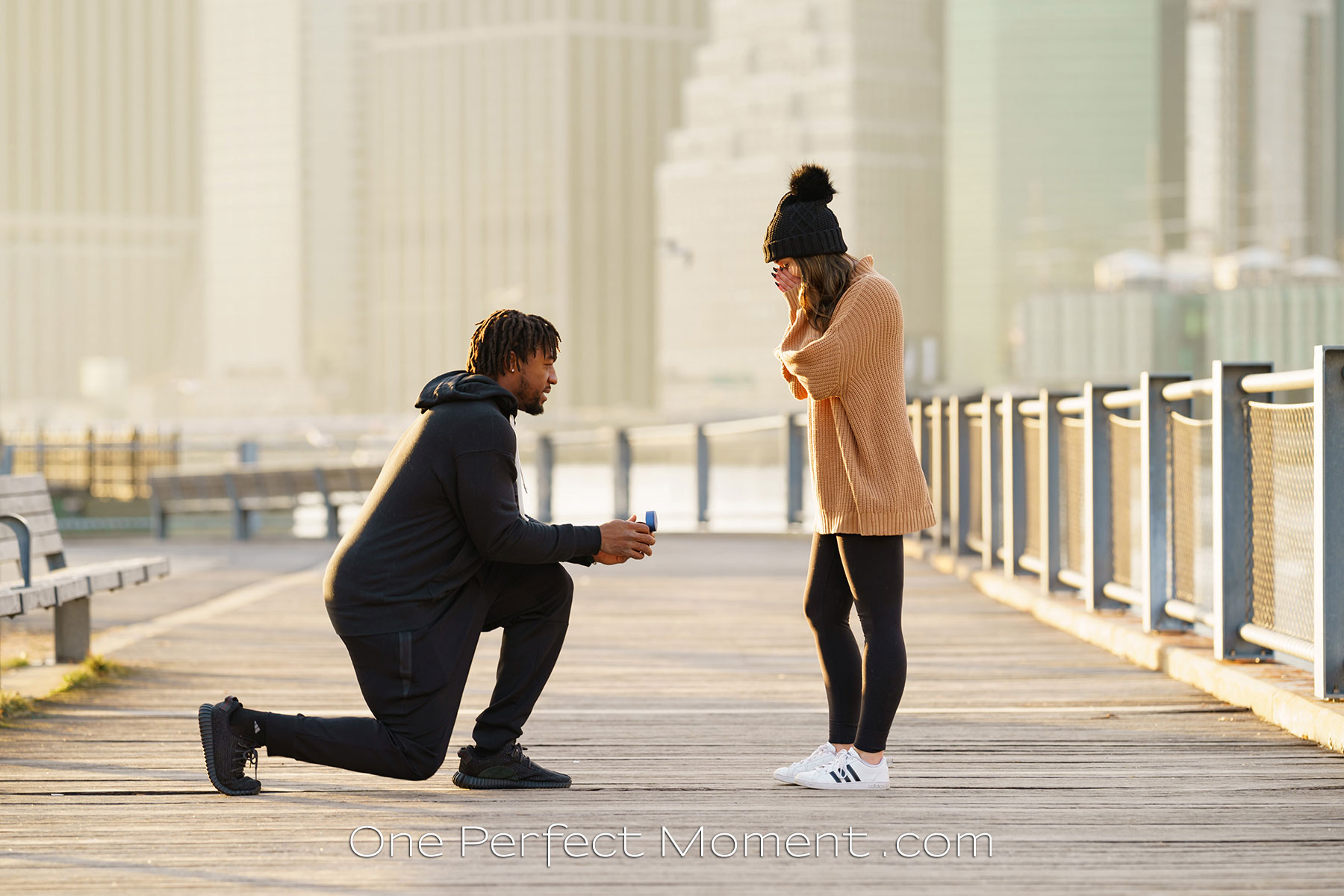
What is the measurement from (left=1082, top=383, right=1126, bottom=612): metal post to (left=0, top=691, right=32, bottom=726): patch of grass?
4574 mm

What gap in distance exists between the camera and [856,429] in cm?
440

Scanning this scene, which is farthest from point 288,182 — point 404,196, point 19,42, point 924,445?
point 924,445

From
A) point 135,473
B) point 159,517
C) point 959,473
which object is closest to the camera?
point 959,473

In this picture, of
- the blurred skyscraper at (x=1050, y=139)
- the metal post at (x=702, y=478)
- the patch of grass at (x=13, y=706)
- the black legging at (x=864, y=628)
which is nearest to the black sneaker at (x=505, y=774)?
the black legging at (x=864, y=628)

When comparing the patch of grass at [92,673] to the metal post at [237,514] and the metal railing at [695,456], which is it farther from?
the metal post at [237,514]

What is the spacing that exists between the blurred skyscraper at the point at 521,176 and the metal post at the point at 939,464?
14547 cm

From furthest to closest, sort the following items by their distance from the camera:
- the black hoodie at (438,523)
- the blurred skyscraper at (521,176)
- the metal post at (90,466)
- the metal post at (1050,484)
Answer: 1. the blurred skyscraper at (521,176)
2. the metal post at (90,466)
3. the metal post at (1050,484)
4. the black hoodie at (438,523)

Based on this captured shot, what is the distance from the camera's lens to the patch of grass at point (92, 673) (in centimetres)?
632

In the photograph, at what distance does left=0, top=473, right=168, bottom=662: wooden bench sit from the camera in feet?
19.4

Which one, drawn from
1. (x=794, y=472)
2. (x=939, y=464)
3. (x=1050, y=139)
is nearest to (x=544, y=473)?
(x=794, y=472)

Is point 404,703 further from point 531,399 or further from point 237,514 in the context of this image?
point 237,514

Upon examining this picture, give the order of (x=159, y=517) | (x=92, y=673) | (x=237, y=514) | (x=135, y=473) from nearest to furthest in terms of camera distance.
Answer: (x=92, y=673) → (x=237, y=514) → (x=159, y=517) → (x=135, y=473)

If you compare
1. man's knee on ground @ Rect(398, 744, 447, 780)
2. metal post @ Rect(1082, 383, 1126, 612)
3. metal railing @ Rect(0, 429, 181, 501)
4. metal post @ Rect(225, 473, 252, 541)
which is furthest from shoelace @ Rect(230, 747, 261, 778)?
metal railing @ Rect(0, 429, 181, 501)

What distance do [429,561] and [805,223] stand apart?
4.22ft
